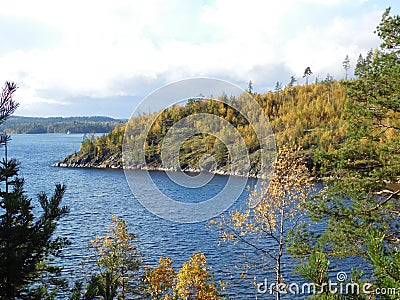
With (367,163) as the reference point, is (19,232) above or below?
below

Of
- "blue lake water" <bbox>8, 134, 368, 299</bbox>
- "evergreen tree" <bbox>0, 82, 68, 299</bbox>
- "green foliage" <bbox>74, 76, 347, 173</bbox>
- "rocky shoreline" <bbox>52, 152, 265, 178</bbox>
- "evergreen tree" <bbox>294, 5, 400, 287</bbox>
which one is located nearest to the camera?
"evergreen tree" <bbox>0, 82, 68, 299</bbox>

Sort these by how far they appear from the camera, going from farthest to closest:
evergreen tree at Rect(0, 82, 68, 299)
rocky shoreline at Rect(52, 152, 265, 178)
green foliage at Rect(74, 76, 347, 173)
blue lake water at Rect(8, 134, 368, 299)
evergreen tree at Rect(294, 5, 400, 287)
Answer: rocky shoreline at Rect(52, 152, 265, 178)
green foliage at Rect(74, 76, 347, 173)
blue lake water at Rect(8, 134, 368, 299)
evergreen tree at Rect(294, 5, 400, 287)
evergreen tree at Rect(0, 82, 68, 299)

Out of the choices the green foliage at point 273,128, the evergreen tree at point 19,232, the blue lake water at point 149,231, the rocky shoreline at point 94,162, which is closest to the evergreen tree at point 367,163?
the blue lake water at point 149,231

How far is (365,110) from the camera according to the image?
1047 cm

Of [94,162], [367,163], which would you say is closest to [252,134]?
[94,162]

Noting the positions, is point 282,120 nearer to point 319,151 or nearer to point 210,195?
point 210,195

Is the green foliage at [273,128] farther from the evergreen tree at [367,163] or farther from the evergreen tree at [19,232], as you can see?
the evergreen tree at [19,232]

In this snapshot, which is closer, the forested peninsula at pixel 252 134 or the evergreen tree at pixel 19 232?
the evergreen tree at pixel 19 232

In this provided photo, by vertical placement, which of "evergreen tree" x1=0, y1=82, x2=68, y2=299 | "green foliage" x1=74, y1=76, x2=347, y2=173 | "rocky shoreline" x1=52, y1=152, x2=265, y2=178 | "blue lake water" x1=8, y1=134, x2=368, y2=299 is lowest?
"blue lake water" x1=8, y1=134, x2=368, y2=299

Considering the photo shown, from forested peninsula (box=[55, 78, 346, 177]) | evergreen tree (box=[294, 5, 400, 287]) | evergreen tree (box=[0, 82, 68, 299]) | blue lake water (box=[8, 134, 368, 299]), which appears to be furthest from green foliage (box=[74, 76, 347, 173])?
evergreen tree (box=[0, 82, 68, 299])

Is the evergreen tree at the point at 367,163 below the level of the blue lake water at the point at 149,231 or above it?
Result: above

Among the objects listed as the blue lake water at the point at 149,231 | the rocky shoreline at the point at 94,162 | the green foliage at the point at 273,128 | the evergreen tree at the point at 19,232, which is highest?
the green foliage at the point at 273,128

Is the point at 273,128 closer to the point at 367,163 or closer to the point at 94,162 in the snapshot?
the point at 94,162

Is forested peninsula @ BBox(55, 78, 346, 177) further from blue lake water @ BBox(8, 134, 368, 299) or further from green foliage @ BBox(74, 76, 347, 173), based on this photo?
blue lake water @ BBox(8, 134, 368, 299)
